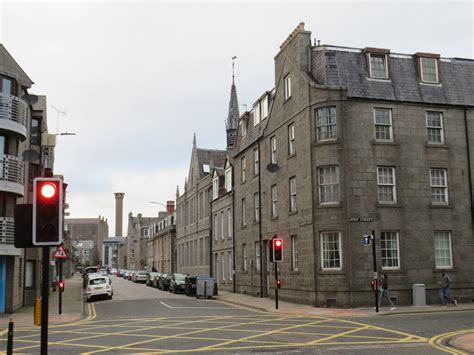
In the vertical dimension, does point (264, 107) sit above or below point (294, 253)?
above

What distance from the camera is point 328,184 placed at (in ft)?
88.3

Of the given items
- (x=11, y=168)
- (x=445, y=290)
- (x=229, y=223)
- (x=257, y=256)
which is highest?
(x=11, y=168)

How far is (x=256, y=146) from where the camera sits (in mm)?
36688

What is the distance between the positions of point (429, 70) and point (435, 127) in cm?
335

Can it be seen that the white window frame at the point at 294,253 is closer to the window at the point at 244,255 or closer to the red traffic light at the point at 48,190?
the window at the point at 244,255

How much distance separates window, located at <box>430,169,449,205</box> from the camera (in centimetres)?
2788

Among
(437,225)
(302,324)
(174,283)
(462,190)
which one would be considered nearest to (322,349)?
(302,324)

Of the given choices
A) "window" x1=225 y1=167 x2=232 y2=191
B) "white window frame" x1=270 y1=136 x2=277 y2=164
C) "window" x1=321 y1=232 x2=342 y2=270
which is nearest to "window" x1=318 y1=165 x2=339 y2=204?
"window" x1=321 y1=232 x2=342 y2=270

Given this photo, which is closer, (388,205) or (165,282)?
(388,205)

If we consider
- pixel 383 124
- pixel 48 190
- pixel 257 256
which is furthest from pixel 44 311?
pixel 257 256

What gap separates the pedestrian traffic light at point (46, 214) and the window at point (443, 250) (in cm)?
2342

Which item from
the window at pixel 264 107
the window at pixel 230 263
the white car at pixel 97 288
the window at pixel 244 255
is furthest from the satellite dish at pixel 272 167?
the white car at pixel 97 288

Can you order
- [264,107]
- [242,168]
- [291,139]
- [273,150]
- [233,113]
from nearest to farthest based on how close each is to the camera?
[291,139]
[273,150]
[264,107]
[242,168]
[233,113]

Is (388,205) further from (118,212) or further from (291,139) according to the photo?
(118,212)
